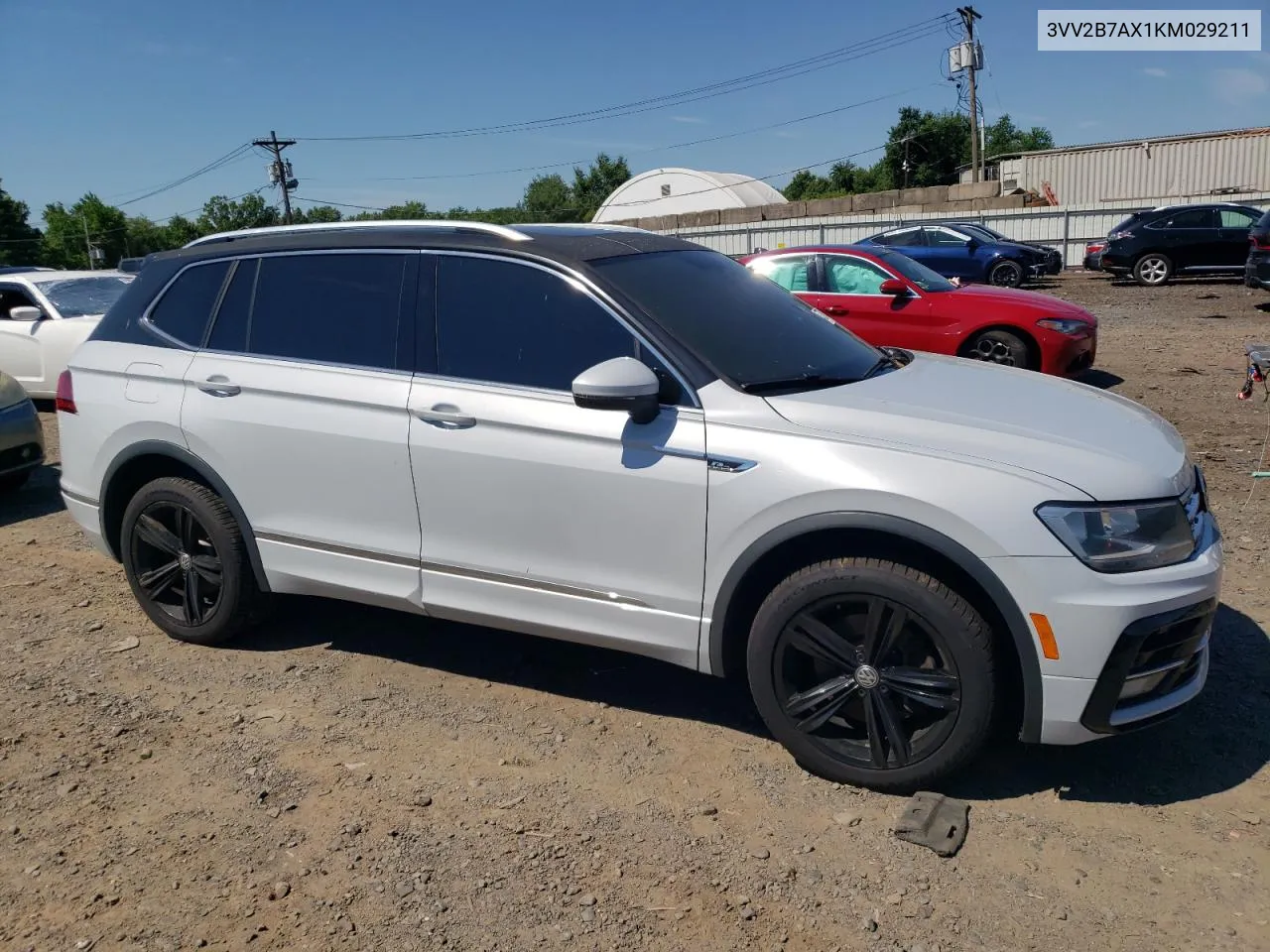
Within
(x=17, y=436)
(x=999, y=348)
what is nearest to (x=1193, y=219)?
(x=999, y=348)

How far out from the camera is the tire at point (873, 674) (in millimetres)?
3068

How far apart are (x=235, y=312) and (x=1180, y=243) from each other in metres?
20.7

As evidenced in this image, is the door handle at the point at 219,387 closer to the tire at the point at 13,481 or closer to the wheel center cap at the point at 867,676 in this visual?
the wheel center cap at the point at 867,676

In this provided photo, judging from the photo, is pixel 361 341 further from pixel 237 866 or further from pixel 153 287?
pixel 237 866

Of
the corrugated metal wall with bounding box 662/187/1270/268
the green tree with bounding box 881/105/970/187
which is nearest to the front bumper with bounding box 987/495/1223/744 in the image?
the corrugated metal wall with bounding box 662/187/1270/268

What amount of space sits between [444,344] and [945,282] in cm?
771

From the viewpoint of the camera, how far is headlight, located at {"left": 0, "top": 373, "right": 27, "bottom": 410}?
726 centimetres

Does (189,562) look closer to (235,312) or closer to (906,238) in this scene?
(235,312)

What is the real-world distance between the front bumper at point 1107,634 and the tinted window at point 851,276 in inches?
289

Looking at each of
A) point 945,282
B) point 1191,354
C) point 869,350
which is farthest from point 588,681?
point 1191,354

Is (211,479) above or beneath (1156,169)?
beneath

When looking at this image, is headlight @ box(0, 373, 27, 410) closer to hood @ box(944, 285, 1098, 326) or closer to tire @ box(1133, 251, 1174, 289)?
hood @ box(944, 285, 1098, 326)

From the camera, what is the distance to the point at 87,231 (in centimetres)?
9412

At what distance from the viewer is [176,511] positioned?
14.6 feet
